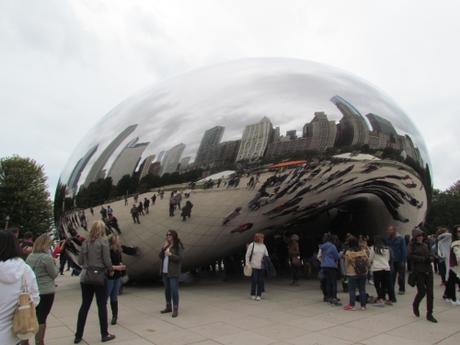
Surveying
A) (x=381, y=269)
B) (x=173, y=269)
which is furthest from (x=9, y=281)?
(x=381, y=269)

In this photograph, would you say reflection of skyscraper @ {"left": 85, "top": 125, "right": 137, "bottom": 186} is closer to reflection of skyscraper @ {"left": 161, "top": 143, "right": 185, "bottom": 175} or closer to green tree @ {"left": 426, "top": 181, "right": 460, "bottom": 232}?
reflection of skyscraper @ {"left": 161, "top": 143, "right": 185, "bottom": 175}

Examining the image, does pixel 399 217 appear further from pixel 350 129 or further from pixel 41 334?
pixel 41 334

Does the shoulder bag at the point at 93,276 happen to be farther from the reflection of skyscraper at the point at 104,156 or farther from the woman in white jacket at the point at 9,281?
the reflection of skyscraper at the point at 104,156

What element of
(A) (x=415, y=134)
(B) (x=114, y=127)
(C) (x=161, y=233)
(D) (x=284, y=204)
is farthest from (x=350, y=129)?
(B) (x=114, y=127)

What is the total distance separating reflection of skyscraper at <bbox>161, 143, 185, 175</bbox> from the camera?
308 inches

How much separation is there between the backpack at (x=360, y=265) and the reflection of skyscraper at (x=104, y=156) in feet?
16.8

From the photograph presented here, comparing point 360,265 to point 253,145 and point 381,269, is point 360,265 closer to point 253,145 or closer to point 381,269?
point 381,269

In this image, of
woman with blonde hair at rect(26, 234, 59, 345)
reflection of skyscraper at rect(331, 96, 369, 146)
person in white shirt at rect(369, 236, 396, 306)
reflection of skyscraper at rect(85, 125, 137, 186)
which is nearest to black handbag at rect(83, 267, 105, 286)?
woman with blonde hair at rect(26, 234, 59, 345)

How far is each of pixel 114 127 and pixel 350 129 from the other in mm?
5230

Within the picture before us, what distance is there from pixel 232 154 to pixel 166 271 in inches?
99.8

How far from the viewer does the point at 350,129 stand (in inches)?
345

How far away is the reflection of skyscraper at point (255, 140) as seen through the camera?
789cm

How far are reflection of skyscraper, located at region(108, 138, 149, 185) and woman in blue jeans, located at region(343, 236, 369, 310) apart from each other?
4.40m

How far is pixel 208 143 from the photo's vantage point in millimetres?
7855
